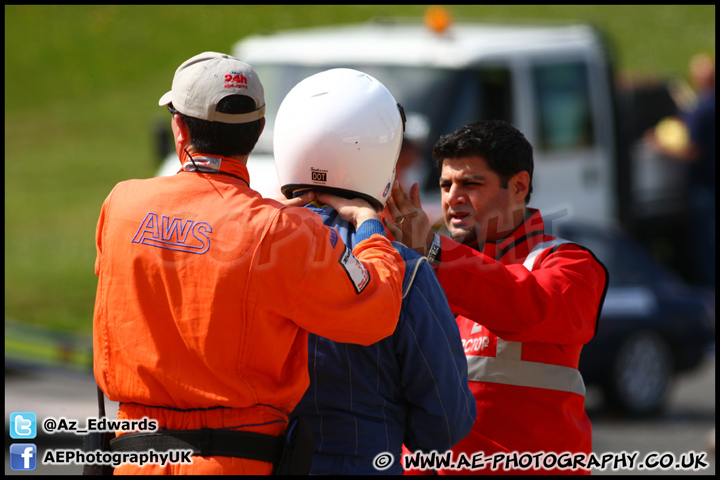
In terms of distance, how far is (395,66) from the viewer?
8797 millimetres

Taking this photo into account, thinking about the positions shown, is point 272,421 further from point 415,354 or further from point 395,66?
point 395,66

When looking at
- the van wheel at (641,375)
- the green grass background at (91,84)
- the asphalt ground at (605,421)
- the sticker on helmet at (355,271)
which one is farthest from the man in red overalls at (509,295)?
the green grass background at (91,84)

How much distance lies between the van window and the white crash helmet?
6.77 meters

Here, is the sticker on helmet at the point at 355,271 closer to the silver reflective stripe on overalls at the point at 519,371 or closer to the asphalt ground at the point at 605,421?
the silver reflective stripe on overalls at the point at 519,371

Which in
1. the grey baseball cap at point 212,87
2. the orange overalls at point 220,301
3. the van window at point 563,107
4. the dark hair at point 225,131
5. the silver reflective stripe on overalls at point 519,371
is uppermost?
the van window at point 563,107

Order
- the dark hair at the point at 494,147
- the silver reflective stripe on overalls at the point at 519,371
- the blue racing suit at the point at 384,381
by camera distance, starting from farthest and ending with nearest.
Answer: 1. the dark hair at the point at 494,147
2. the silver reflective stripe on overalls at the point at 519,371
3. the blue racing suit at the point at 384,381

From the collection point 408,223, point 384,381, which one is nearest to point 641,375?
point 408,223

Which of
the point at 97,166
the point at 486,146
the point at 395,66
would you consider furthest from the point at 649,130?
the point at 97,166

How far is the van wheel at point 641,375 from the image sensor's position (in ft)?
27.2

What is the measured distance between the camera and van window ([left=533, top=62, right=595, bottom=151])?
367 inches

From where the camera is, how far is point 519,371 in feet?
9.91

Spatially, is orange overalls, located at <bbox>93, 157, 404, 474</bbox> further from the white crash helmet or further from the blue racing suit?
the white crash helmet

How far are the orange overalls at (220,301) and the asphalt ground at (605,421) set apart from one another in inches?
168

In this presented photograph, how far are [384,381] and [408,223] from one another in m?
0.50
